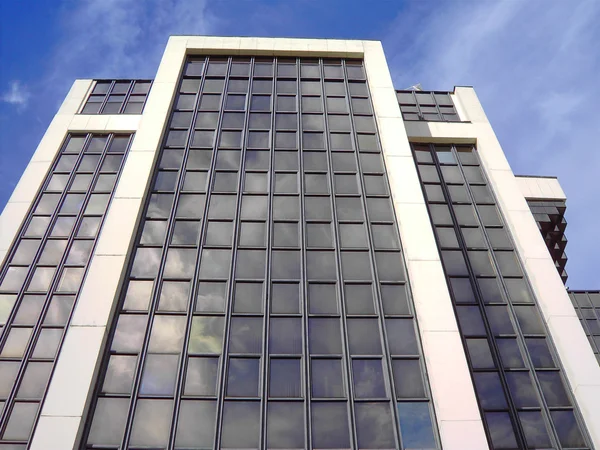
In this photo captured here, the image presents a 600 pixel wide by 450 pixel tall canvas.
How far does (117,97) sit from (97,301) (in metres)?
18.9

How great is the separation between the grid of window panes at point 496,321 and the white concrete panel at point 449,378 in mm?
2656

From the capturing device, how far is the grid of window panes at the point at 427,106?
30.9 m

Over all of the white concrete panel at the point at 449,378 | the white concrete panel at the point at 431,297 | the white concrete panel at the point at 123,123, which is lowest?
the white concrete panel at the point at 449,378

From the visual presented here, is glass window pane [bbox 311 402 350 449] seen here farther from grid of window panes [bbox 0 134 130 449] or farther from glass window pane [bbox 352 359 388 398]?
grid of window panes [bbox 0 134 130 449]

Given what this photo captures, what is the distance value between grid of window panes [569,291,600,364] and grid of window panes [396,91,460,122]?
18022 mm

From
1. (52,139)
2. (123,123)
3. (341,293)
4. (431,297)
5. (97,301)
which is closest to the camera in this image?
(97,301)

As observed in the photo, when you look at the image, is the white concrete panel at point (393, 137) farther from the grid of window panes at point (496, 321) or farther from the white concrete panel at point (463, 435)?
the white concrete panel at point (463, 435)

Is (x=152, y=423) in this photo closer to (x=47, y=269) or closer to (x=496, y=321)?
(x=47, y=269)

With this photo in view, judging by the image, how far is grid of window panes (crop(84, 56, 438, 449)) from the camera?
15227 mm

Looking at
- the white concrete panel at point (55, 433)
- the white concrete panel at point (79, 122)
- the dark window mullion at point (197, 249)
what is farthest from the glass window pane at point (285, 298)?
the white concrete panel at point (79, 122)

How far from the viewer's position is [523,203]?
24.2 metres

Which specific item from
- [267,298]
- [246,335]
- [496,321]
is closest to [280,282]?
[267,298]

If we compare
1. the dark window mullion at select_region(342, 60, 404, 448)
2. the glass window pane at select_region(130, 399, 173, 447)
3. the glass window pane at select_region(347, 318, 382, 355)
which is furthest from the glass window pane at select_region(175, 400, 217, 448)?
the dark window mullion at select_region(342, 60, 404, 448)

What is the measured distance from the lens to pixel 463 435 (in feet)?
48.0
